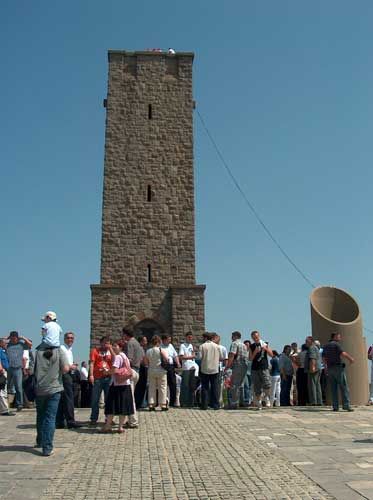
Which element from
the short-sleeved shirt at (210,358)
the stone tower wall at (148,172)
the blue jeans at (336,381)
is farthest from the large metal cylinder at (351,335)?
the stone tower wall at (148,172)

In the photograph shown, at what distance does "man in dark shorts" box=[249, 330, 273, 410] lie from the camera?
35.1 feet

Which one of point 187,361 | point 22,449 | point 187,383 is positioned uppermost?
point 187,361

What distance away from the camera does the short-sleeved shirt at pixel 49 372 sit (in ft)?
22.2

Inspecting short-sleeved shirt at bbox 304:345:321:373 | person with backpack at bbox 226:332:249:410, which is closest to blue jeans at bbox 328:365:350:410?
short-sleeved shirt at bbox 304:345:321:373

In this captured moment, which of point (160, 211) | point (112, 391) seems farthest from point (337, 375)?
point (160, 211)

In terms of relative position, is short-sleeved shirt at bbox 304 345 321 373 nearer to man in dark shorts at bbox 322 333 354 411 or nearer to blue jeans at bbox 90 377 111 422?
man in dark shorts at bbox 322 333 354 411

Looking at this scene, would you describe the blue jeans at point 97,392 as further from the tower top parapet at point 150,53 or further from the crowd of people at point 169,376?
the tower top parapet at point 150,53

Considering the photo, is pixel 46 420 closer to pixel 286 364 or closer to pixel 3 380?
pixel 3 380

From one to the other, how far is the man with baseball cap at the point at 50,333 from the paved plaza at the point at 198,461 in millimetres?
1216

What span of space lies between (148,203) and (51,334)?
46.2ft

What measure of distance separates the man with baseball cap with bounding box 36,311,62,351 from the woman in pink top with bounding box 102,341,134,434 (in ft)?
4.26

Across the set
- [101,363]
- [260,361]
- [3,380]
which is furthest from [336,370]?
[3,380]

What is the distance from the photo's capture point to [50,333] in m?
7.03

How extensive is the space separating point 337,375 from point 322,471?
5.12 m
